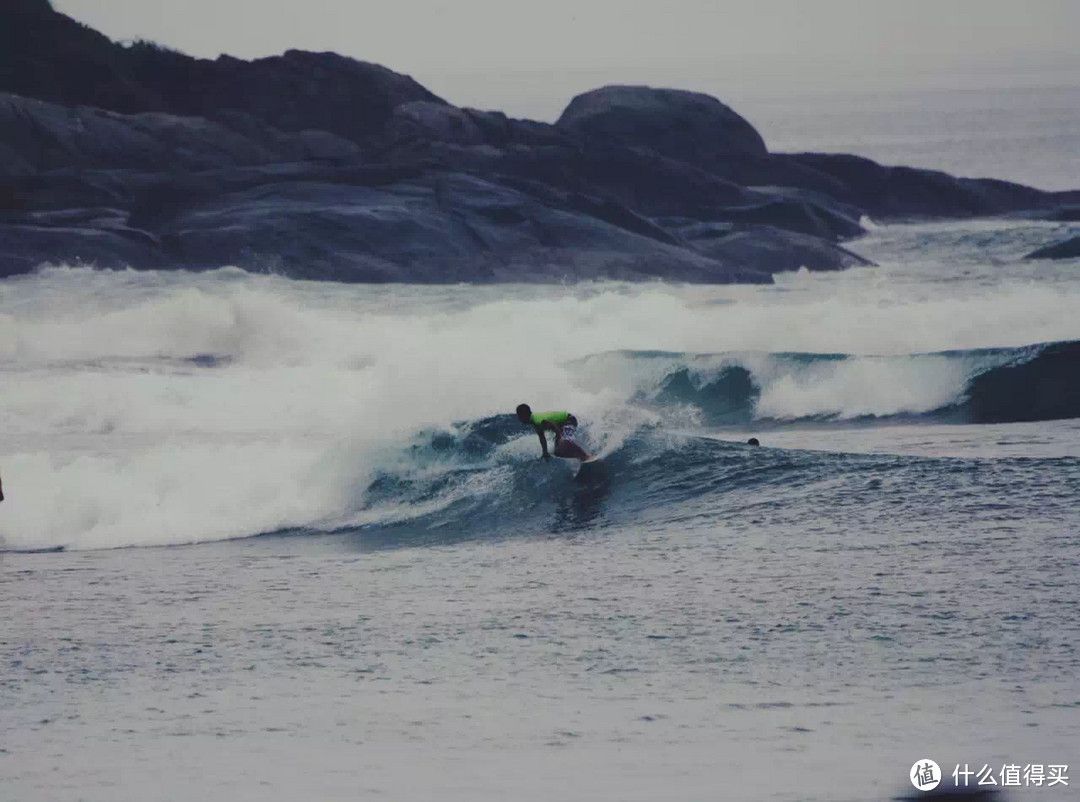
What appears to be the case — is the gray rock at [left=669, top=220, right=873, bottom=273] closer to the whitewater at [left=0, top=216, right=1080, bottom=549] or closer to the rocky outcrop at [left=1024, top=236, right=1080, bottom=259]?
the rocky outcrop at [left=1024, top=236, right=1080, bottom=259]

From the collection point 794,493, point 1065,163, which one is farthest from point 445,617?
point 1065,163

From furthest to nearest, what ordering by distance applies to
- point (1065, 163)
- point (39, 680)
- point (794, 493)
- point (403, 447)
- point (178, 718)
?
1. point (1065, 163)
2. point (403, 447)
3. point (794, 493)
4. point (39, 680)
5. point (178, 718)

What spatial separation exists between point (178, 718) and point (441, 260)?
45.9 m

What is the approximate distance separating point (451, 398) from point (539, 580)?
8.16 meters

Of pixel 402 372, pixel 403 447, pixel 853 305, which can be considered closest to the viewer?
pixel 403 447

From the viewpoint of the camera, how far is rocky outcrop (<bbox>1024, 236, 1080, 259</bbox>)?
2108 inches

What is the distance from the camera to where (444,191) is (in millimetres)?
59656

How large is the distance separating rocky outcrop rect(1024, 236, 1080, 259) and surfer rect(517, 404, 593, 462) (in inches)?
1522

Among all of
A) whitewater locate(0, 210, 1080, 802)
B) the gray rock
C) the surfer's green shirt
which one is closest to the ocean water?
whitewater locate(0, 210, 1080, 802)

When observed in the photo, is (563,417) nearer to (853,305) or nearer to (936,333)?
(936,333)

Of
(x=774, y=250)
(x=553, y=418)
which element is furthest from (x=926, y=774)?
(x=774, y=250)

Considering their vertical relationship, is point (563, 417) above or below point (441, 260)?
below

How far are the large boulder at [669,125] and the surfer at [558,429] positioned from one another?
6519cm

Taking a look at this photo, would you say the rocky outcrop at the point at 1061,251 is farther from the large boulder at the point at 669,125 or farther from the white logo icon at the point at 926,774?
the white logo icon at the point at 926,774
